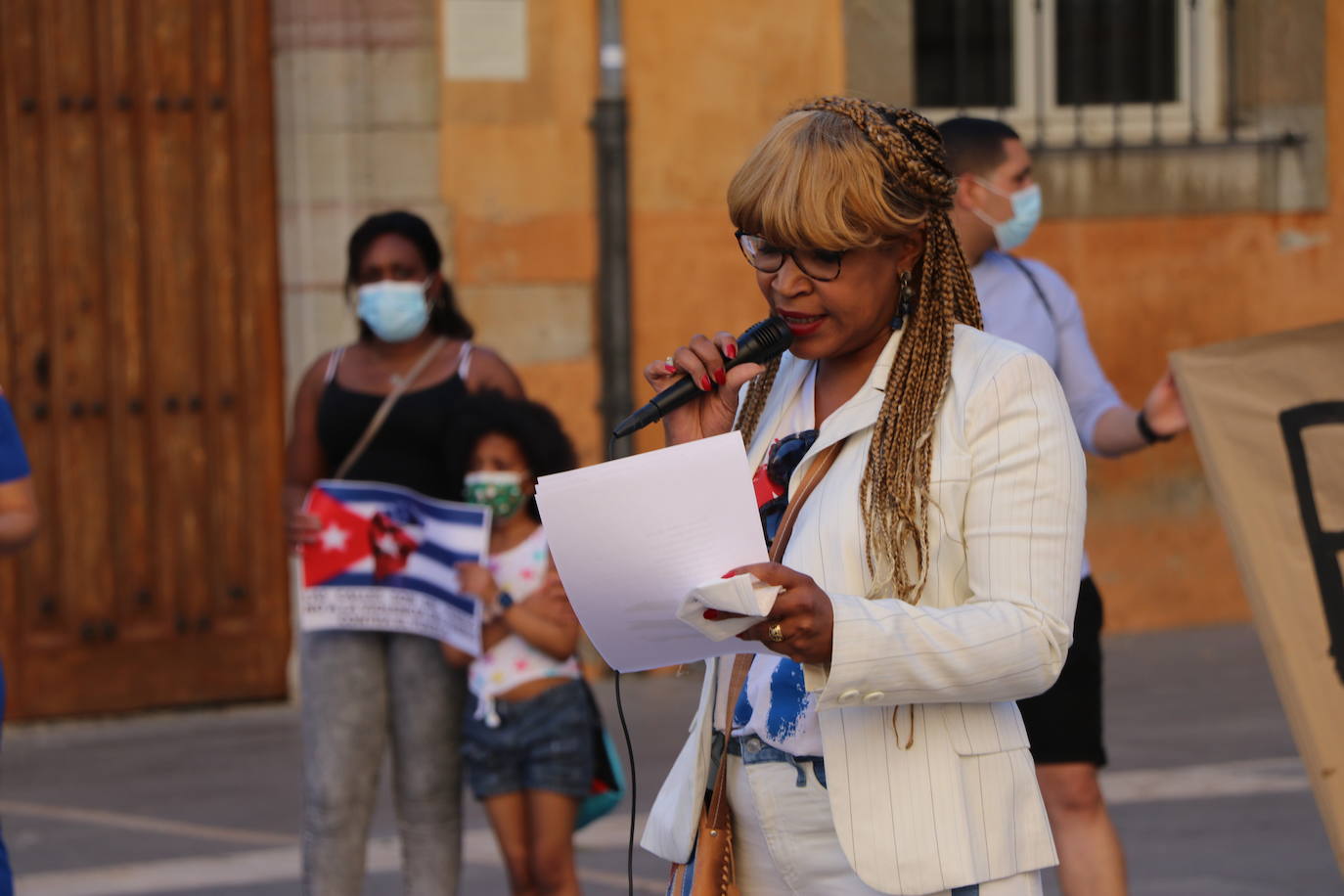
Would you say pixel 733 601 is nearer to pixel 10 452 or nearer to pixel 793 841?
pixel 793 841

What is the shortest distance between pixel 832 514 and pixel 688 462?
1.09 feet

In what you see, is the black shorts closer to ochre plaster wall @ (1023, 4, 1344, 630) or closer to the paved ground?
the paved ground

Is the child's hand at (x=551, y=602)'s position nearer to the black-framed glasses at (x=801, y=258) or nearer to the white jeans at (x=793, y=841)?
the white jeans at (x=793, y=841)

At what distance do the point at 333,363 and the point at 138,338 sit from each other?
3342 millimetres

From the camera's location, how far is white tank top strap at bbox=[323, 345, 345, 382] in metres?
4.89

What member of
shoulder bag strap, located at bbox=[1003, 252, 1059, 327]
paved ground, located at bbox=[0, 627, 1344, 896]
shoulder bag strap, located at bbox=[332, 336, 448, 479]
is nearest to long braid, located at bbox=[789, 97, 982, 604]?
shoulder bag strap, located at bbox=[1003, 252, 1059, 327]

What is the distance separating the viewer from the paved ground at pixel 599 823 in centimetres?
562

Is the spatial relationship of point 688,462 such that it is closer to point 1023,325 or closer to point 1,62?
point 1023,325

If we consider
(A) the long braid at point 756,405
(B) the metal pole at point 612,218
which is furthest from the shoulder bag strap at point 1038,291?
(B) the metal pole at point 612,218

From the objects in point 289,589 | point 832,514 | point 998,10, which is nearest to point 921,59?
point 998,10

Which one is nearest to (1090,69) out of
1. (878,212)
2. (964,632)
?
(878,212)

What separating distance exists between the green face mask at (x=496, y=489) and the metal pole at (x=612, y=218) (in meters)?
3.59

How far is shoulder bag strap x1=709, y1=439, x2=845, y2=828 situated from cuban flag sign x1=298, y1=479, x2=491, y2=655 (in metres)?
2.05

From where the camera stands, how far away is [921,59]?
9.01m
